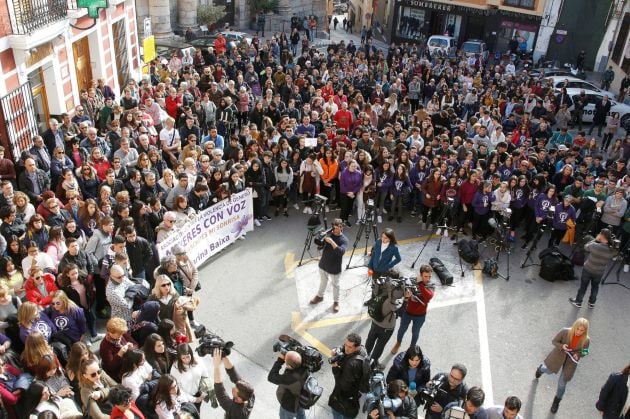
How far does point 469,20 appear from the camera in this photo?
33875 millimetres

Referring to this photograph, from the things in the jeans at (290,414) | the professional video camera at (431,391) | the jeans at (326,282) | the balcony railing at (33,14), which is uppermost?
the balcony railing at (33,14)

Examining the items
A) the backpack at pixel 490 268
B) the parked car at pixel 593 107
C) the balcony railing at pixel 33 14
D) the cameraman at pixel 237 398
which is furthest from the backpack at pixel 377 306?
the parked car at pixel 593 107

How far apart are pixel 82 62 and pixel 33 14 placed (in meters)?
3.75

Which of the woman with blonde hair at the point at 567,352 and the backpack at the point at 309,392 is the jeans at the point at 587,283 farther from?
the backpack at the point at 309,392

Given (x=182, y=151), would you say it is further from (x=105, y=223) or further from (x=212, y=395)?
(x=212, y=395)

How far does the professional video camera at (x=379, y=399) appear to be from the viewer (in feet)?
19.1

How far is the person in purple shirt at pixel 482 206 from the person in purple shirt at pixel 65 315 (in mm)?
7872

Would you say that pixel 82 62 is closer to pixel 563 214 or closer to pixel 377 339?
pixel 377 339

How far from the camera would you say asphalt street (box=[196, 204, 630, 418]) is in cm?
823

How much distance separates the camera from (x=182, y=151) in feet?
38.7

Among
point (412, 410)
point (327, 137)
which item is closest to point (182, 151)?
point (327, 137)

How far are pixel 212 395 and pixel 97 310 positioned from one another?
338 cm

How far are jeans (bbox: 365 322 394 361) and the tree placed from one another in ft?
91.1

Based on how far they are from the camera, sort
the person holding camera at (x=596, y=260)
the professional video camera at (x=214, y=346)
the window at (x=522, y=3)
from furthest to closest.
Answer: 1. the window at (x=522, y=3)
2. the person holding camera at (x=596, y=260)
3. the professional video camera at (x=214, y=346)
